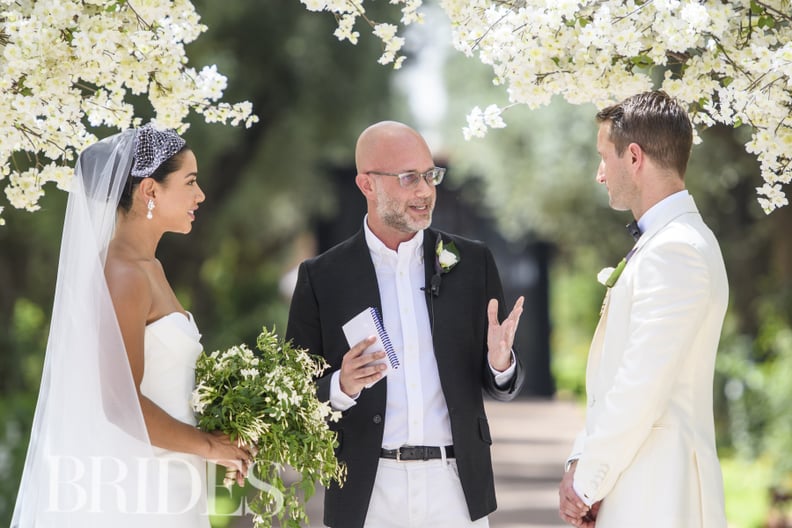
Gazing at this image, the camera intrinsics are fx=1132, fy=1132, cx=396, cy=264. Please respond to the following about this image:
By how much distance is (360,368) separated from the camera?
4145 mm

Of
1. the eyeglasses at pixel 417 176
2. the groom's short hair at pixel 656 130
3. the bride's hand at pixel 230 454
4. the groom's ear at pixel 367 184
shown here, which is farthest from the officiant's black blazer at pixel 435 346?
the groom's short hair at pixel 656 130

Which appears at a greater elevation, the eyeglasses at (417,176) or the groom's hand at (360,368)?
the eyeglasses at (417,176)

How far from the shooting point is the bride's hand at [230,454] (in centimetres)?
404

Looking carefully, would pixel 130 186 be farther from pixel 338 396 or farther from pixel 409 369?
pixel 409 369

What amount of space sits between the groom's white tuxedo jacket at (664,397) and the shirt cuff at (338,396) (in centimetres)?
94

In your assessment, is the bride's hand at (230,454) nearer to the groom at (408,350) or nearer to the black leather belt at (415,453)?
the groom at (408,350)

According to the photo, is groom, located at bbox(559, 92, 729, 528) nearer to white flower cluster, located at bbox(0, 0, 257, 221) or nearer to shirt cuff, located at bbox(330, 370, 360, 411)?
shirt cuff, located at bbox(330, 370, 360, 411)

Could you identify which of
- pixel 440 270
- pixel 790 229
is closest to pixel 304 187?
pixel 790 229

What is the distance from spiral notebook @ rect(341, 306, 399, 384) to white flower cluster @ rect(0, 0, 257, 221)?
871 millimetres

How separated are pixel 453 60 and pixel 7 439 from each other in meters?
17.3

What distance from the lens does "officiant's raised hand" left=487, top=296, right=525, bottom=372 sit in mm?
4238

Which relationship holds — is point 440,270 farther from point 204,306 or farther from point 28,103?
point 204,306

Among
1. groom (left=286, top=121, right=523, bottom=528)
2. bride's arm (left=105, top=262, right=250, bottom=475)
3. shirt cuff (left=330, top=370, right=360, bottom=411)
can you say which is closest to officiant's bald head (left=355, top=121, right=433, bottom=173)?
groom (left=286, top=121, right=523, bottom=528)

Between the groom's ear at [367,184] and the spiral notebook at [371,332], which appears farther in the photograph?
the groom's ear at [367,184]
